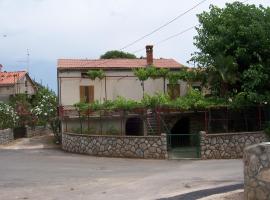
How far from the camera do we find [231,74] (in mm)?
32938

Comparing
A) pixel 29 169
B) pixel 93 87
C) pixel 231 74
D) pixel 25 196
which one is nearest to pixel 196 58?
pixel 231 74

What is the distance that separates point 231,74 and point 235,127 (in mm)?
3474

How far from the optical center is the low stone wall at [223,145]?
30.5 metres

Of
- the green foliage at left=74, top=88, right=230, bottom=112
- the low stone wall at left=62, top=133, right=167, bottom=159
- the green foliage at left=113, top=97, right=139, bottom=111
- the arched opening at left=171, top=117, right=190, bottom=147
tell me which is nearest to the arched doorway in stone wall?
the arched opening at left=171, top=117, right=190, bottom=147

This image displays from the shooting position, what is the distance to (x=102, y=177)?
21.8m

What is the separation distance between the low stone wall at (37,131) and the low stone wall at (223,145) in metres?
19.7

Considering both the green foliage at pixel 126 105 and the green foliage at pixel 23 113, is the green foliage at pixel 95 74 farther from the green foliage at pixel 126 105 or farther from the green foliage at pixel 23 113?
the green foliage at pixel 23 113

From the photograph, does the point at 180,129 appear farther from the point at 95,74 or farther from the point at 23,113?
the point at 23,113

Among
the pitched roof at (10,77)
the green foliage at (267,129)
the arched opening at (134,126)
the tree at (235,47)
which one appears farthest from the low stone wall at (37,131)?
the green foliage at (267,129)

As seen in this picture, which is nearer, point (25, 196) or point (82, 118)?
point (25, 196)

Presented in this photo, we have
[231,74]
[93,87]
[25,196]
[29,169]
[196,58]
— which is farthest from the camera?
[93,87]

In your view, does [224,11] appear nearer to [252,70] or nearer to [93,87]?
[252,70]

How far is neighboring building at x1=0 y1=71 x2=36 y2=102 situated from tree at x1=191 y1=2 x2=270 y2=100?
24277mm

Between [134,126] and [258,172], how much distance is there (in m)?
27.6
